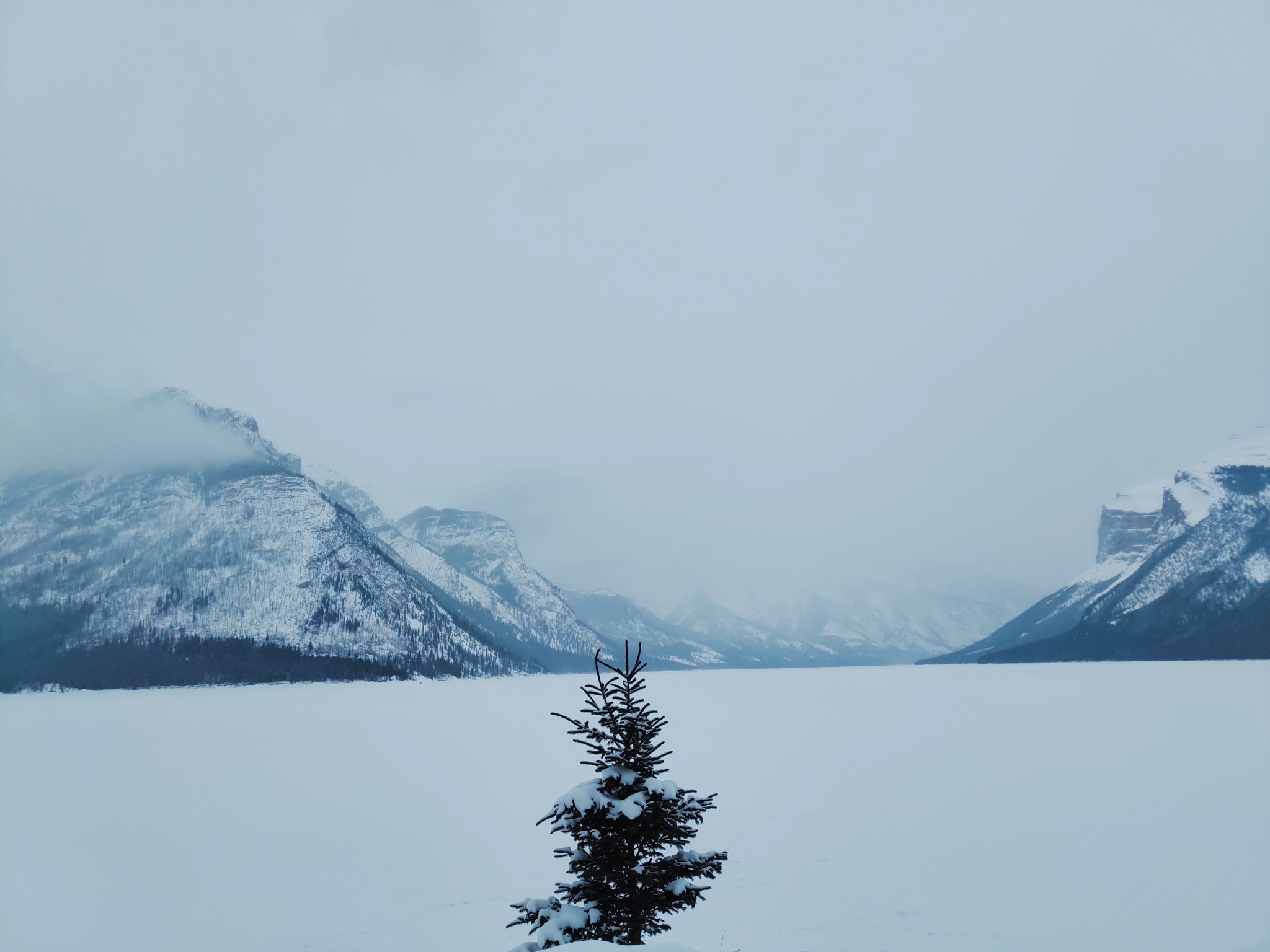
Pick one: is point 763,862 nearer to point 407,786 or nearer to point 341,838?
point 341,838

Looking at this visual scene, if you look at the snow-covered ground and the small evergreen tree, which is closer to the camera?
the small evergreen tree

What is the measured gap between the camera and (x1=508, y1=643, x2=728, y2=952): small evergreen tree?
7.61 meters

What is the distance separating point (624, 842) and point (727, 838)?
2169cm

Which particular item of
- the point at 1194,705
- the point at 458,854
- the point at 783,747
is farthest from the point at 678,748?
the point at 1194,705

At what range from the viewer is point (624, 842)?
777cm

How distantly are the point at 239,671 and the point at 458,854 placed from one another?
192 metres

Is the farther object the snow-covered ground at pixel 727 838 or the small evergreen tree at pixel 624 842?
the snow-covered ground at pixel 727 838

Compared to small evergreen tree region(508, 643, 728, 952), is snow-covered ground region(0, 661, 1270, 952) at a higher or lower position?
lower

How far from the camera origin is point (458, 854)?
25.0 meters

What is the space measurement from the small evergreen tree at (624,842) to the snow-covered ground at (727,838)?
10.0 meters

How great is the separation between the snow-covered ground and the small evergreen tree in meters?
10.0

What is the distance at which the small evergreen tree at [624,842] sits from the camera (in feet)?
25.0

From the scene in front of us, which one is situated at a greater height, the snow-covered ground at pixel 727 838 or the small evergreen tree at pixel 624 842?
the small evergreen tree at pixel 624 842

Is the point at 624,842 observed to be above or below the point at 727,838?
above
